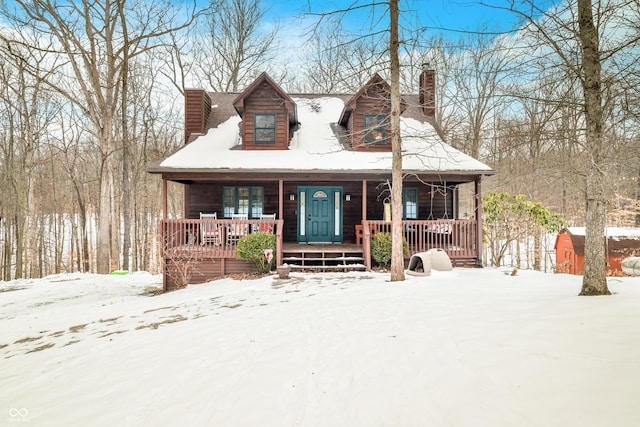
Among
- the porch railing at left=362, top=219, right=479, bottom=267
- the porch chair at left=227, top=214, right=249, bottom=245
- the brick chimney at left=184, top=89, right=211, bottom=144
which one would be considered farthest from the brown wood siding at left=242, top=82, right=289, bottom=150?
the porch railing at left=362, top=219, right=479, bottom=267

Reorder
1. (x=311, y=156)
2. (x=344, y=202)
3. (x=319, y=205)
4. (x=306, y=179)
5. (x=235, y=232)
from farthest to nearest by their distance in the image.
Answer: (x=344, y=202), (x=319, y=205), (x=311, y=156), (x=306, y=179), (x=235, y=232)

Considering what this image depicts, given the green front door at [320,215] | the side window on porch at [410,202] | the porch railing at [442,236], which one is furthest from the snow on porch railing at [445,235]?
the green front door at [320,215]

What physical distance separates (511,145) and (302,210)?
27.5ft

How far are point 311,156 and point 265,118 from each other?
249 cm

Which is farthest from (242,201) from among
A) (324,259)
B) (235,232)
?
(324,259)

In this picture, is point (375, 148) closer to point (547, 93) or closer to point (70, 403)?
point (547, 93)

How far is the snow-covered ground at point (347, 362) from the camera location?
2574 mm

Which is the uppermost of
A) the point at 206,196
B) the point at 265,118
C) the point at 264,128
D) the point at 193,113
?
the point at 193,113

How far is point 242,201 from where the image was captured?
12.6 meters

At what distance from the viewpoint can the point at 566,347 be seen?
11.0 ft

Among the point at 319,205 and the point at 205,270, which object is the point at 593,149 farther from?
the point at 205,270

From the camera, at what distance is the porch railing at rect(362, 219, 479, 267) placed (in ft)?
33.2

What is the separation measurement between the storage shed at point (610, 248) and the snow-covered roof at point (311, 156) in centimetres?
668

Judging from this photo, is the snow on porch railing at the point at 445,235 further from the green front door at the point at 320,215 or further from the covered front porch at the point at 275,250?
the green front door at the point at 320,215
